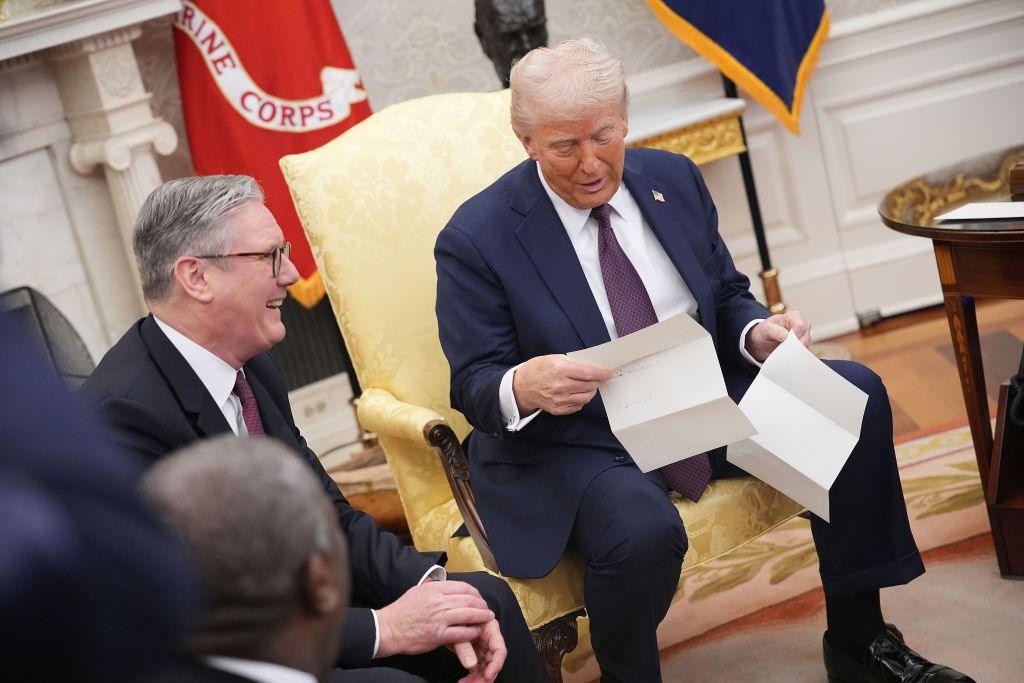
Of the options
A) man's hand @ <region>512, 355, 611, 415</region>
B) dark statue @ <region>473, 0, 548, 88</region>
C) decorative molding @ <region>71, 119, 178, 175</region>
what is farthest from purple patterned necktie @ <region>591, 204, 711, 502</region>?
decorative molding @ <region>71, 119, 178, 175</region>

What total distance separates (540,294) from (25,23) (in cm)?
201

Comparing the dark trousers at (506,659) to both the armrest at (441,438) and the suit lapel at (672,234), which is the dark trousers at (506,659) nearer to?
the armrest at (441,438)

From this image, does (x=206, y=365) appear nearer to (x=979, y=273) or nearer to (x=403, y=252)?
(x=403, y=252)

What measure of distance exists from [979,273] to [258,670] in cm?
191

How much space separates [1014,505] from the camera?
2.45m

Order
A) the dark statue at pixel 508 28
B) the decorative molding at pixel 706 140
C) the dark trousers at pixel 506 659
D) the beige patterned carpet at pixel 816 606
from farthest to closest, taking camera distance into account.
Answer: the decorative molding at pixel 706 140 < the dark statue at pixel 508 28 < the beige patterned carpet at pixel 816 606 < the dark trousers at pixel 506 659

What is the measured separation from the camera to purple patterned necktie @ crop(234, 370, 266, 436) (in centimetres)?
198

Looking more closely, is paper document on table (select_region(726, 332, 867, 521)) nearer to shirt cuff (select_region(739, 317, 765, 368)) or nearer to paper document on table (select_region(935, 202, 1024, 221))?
shirt cuff (select_region(739, 317, 765, 368))

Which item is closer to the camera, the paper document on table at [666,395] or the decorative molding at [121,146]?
the paper document on table at [666,395]

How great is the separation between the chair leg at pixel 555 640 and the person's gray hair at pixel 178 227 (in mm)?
863

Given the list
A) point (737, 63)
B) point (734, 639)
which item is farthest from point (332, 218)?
point (737, 63)

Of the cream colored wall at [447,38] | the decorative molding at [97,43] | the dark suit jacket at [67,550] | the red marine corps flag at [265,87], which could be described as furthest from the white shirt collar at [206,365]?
the cream colored wall at [447,38]

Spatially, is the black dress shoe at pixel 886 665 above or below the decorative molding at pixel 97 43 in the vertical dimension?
below

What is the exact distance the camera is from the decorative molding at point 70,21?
11.0 feet
